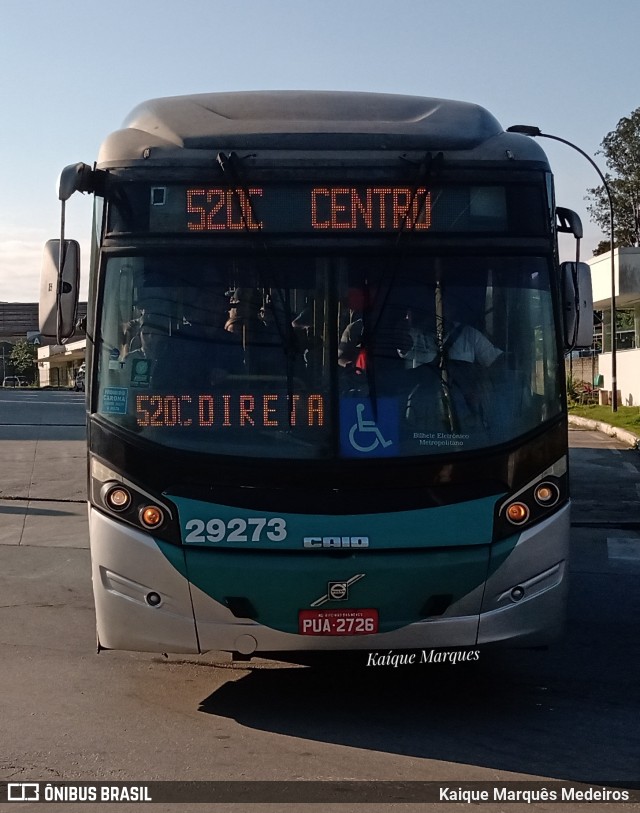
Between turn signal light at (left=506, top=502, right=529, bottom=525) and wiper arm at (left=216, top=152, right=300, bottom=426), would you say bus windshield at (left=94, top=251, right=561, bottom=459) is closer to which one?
wiper arm at (left=216, top=152, right=300, bottom=426)

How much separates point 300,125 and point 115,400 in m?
1.92

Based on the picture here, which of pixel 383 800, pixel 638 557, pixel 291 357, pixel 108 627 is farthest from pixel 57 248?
pixel 638 557

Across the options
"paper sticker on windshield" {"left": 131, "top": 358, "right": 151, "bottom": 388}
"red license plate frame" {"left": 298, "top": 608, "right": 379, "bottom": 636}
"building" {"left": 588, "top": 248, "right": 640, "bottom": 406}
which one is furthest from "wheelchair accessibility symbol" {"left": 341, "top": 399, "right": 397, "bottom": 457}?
"building" {"left": 588, "top": 248, "right": 640, "bottom": 406}

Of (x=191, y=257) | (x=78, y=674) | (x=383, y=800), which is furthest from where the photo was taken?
(x=78, y=674)

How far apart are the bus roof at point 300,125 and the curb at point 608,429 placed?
17.6 m

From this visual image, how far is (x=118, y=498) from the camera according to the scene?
6227mm

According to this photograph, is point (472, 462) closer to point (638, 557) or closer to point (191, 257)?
point (191, 257)

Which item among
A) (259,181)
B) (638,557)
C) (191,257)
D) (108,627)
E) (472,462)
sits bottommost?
(638,557)

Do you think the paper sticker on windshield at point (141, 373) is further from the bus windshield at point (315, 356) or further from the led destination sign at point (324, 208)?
the led destination sign at point (324, 208)

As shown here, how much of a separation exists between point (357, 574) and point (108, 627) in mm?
1447

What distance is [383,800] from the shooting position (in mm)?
5031

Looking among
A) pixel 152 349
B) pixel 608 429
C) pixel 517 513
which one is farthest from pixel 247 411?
pixel 608 429

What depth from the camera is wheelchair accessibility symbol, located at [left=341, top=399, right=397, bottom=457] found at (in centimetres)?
619

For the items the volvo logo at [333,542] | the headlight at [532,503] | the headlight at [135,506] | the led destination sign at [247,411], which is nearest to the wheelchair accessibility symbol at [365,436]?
the led destination sign at [247,411]
